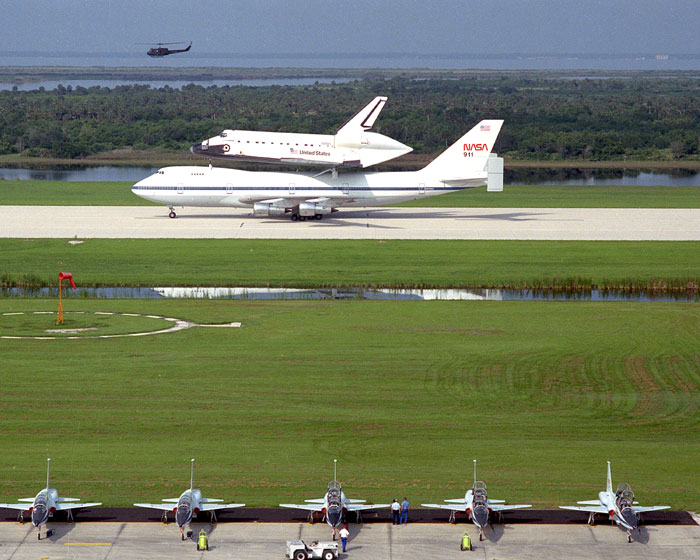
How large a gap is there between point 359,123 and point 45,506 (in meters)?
64.7

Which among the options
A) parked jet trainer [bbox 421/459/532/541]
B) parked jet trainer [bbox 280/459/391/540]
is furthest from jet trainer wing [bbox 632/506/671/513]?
parked jet trainer [bbox 280/459/391/540]

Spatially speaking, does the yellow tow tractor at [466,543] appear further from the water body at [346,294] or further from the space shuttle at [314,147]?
the space shuttle at [314,147]

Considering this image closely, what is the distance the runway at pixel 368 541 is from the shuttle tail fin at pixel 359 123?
62.2 metres

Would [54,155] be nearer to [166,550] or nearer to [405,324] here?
[405,324]

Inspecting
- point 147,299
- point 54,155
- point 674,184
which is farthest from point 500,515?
point 54,155

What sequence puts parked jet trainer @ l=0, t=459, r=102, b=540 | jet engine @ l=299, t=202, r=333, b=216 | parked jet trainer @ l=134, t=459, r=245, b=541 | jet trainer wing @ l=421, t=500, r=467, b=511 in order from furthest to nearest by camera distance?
jet engine @ l=299, t=202, r=333, b=216, jet trainer wing @ l=421, t=500, r=467, b=511, parked jet trainer @ l=134, t=459, r=245, b=541, parked jet trainer @ l=0, t=459, r=102, b=540

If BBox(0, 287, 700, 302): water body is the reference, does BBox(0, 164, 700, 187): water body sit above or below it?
above

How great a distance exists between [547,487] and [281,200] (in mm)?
59568

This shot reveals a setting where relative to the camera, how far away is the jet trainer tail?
8856cm

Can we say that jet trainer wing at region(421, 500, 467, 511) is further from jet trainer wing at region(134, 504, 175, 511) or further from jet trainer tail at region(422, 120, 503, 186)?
jet trainer tail at region(422, 120, 503, 186)

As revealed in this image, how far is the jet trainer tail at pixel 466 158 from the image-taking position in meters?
88.6

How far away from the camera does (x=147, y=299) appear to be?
59.1 metres

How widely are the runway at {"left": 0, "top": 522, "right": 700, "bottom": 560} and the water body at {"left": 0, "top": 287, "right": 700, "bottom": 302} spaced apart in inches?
1268

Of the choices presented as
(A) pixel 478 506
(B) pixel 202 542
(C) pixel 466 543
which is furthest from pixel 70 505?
(A) pixel 478 506
